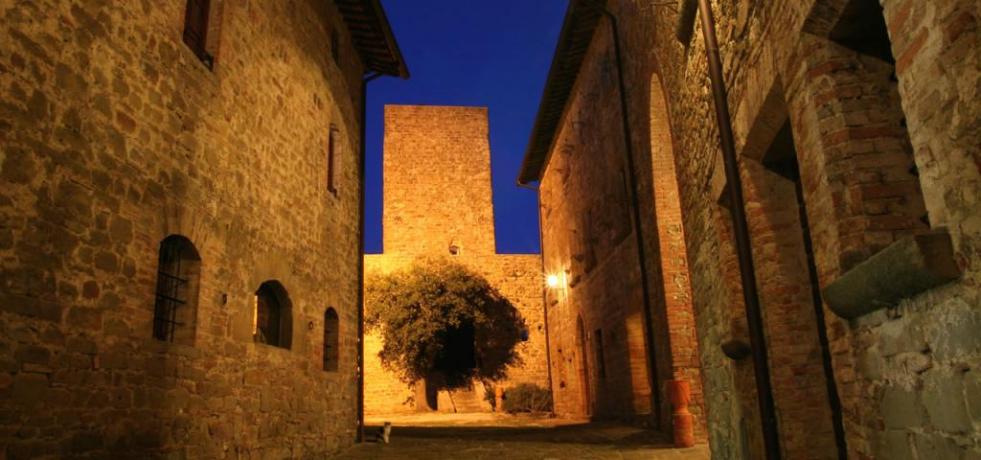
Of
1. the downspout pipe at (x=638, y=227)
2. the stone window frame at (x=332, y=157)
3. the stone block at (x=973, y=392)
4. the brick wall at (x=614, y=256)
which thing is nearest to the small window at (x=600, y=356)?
the brick wall at (x=614, y=256)

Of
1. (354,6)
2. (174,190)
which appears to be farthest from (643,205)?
(174,190)

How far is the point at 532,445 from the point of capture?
10.3 metres

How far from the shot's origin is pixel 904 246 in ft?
7.93

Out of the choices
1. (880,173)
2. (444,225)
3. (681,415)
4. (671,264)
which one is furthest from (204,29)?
(444,225)

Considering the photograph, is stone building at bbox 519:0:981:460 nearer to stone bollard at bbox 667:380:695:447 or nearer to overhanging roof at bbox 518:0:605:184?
stone bollard at bbox 667:380:695:447

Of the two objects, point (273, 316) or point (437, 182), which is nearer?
point (273, 316)

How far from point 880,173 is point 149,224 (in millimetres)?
5198

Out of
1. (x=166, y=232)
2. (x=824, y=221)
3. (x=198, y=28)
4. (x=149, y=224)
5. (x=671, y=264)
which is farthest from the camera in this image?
(x=671, y=264)

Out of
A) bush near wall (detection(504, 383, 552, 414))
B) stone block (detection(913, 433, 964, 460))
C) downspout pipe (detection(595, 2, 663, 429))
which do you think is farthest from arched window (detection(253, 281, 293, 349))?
bush near wall (detection(504, 383, 552, 414))

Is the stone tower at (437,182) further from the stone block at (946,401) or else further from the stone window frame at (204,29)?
the stone block at (946,401)

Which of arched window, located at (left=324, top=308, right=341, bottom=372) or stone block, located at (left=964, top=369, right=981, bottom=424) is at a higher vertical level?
arched window, located at (left=324, top=308, right=341, bottom=372)

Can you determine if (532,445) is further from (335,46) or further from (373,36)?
(373,36)

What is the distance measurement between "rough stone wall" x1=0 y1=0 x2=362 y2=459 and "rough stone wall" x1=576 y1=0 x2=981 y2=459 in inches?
180

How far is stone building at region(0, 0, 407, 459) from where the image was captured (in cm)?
427
